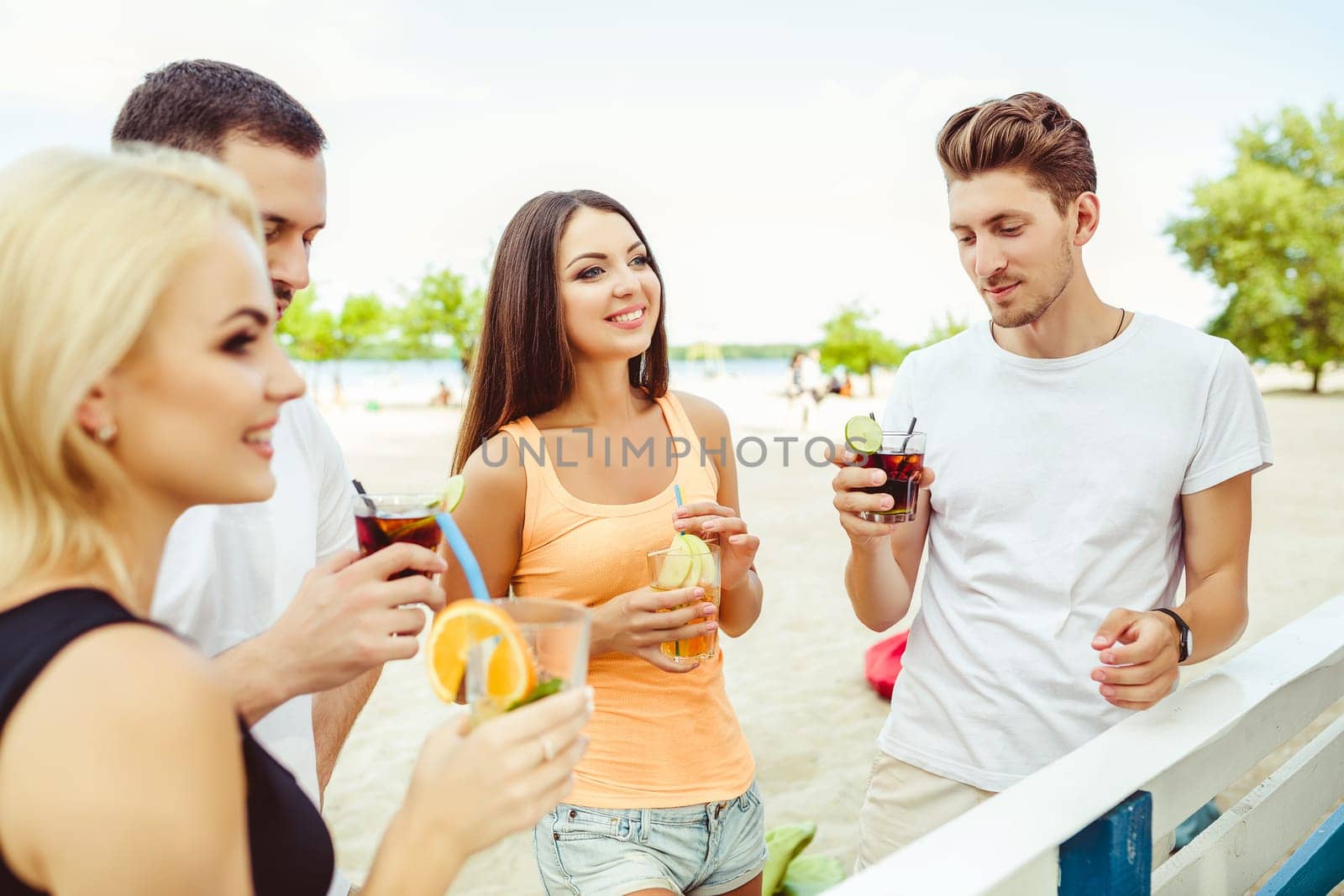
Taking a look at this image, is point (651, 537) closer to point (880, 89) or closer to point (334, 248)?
point (880, 89)

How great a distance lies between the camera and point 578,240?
236 cm

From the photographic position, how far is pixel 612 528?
2242 mm

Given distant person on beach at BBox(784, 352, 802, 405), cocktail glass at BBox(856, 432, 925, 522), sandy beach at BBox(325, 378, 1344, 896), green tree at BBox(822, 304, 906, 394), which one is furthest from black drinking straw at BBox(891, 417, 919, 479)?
green tree at BBox(822, 304, 906, 394)

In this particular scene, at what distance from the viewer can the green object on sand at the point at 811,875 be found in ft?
11.2

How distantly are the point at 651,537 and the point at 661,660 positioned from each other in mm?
315

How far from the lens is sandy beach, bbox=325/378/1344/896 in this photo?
4312mm

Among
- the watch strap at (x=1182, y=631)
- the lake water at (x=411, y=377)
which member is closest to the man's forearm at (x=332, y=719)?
the watch strap at (x=1182, y=631)

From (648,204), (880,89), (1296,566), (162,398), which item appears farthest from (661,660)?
(880,89)

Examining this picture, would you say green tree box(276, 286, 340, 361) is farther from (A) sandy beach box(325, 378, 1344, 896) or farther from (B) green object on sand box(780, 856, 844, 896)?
(B) green object on sand box(780, 856, 844, 896)

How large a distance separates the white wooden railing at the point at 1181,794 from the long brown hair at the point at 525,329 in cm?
144

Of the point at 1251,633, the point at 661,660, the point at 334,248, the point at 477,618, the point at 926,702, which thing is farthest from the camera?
the point at 334,248

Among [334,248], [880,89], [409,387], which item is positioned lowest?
[409,387]

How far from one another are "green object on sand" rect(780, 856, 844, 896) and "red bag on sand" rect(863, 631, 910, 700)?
1979mm

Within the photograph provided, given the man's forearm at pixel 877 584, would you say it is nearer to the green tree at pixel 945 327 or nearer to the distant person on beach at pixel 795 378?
the distant person on beach at pixel 795 378
